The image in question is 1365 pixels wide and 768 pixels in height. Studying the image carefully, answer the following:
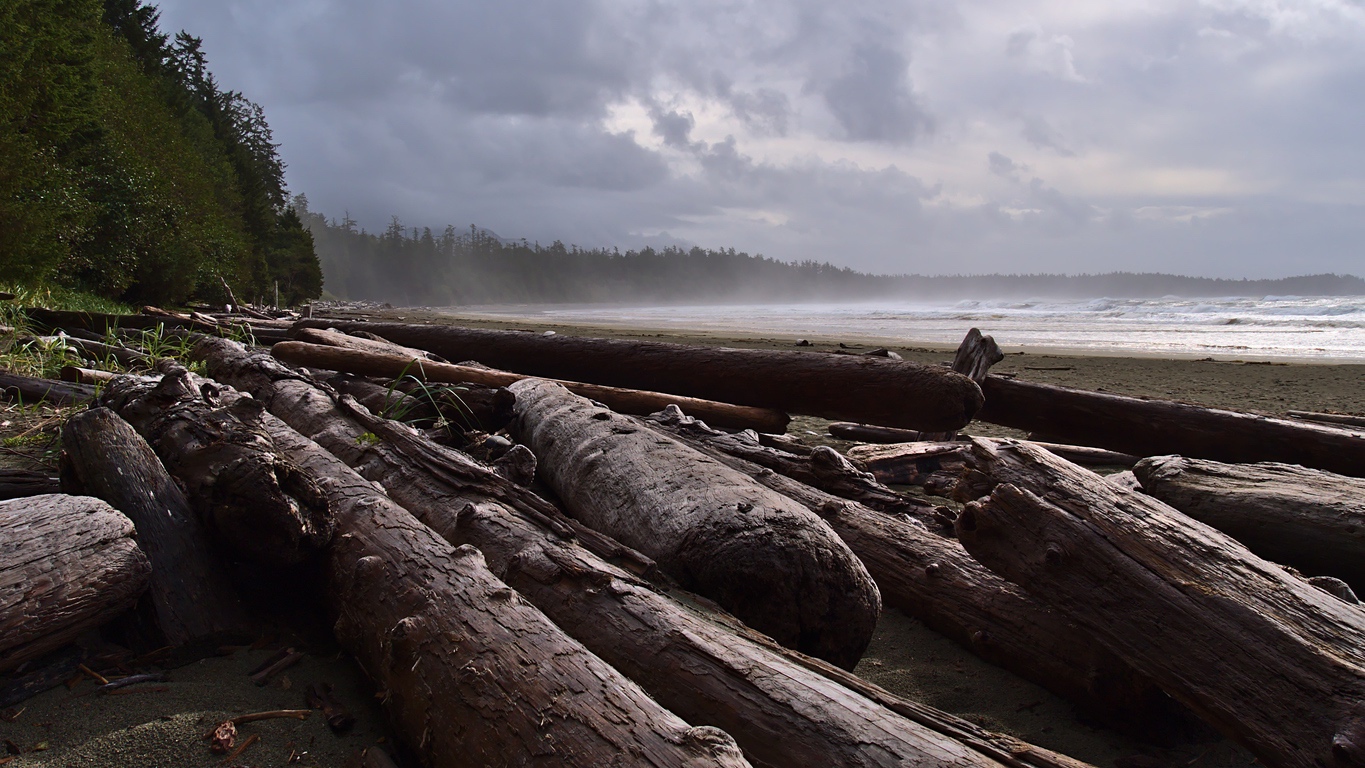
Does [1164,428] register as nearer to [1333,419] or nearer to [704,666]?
[1333,419]

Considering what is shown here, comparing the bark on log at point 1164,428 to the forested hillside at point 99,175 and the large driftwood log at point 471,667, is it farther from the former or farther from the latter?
the forested hillside at point 99,175

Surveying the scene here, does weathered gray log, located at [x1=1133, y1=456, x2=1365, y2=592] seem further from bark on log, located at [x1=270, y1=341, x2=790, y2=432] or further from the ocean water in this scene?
the ocean water

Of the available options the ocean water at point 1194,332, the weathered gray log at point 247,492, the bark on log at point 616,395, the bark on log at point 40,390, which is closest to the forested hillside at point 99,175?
the bark on log at point 40,390

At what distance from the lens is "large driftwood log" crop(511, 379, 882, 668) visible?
2.19m

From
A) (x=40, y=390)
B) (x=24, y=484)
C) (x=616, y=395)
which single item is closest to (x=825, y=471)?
(x=616, y=395)

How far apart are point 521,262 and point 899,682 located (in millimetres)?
163721

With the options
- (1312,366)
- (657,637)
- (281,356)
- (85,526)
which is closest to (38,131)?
(281,356)

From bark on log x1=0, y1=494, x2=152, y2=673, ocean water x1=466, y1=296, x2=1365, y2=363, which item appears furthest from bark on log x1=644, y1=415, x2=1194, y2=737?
ocean water x1=466, y1=296, x2=1365, y2=363

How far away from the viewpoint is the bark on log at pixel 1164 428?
3979 mm

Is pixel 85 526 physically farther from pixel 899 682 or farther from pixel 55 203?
pixel 55 203

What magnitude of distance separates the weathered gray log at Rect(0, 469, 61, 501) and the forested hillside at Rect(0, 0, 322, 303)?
630 inches

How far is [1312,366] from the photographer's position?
12484 millimetres

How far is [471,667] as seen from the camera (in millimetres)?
1571

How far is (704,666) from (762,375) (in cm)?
374
